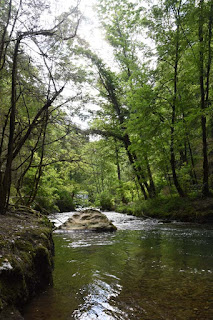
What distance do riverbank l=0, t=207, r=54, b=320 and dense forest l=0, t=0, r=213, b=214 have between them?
4.89 ft

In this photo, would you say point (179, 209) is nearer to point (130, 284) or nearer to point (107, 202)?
point (130, 284)

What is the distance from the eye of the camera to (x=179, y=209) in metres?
10.6

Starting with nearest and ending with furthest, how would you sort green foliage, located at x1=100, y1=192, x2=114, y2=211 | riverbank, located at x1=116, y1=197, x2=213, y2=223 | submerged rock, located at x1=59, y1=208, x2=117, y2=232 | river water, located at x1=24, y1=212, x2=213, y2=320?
river water, located at x1=24, y1=212, x2=213, y2=320
submerged rock, located at x1=59, y1=208, x2=117, y2=232
riverbank, located at x1=116, y1=197, x2=213, y2=223
green foliage, located at x1=100, y1=192, x2=114, y2=211

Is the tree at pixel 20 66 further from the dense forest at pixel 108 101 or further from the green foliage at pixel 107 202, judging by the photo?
the green foliage at pixel 107 202

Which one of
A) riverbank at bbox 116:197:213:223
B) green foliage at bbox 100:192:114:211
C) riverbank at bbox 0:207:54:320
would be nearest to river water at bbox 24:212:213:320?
riverbank at bbox 0:207:54:320

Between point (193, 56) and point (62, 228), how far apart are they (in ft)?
30.4

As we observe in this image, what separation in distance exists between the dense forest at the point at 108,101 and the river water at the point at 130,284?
6.39 feet

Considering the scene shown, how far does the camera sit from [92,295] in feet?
9.25

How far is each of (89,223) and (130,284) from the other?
601 centimetres

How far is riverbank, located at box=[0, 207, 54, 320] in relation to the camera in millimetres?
2014

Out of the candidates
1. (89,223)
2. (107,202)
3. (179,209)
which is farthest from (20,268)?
(107,202)

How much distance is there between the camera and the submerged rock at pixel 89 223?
334 inches

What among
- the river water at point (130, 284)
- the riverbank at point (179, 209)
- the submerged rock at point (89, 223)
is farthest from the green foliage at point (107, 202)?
the river water at point (130, 284)

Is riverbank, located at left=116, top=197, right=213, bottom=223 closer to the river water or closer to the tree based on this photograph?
the river water
